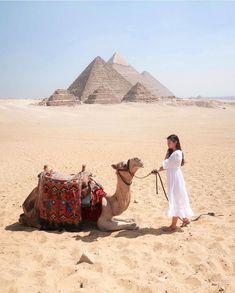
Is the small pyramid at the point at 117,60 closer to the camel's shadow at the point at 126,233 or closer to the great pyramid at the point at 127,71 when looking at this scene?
the great pyramid at the point at 127,71

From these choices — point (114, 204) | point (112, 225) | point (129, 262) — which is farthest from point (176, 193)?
point (129, 262)

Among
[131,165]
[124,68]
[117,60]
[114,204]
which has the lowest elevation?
[114,204]

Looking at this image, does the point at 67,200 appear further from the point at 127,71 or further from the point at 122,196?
the point at 127,71

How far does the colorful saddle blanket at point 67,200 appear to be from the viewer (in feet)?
16.2

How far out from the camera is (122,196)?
4809mm

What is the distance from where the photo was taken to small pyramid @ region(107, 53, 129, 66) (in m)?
140

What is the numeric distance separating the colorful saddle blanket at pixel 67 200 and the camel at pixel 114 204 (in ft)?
0.11

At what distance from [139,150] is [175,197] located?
9931 millimetres

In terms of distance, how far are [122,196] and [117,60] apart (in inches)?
5574

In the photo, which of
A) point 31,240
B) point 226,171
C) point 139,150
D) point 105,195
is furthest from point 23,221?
point 139,150

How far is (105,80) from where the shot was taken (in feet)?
327

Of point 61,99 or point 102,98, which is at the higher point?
point 102,98

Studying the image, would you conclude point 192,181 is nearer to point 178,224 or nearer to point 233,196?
point 233,196

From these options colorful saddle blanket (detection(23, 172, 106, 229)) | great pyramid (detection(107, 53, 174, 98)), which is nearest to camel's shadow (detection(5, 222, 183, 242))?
colorful saddle blanket (detection(23, 172, 106, 229))
